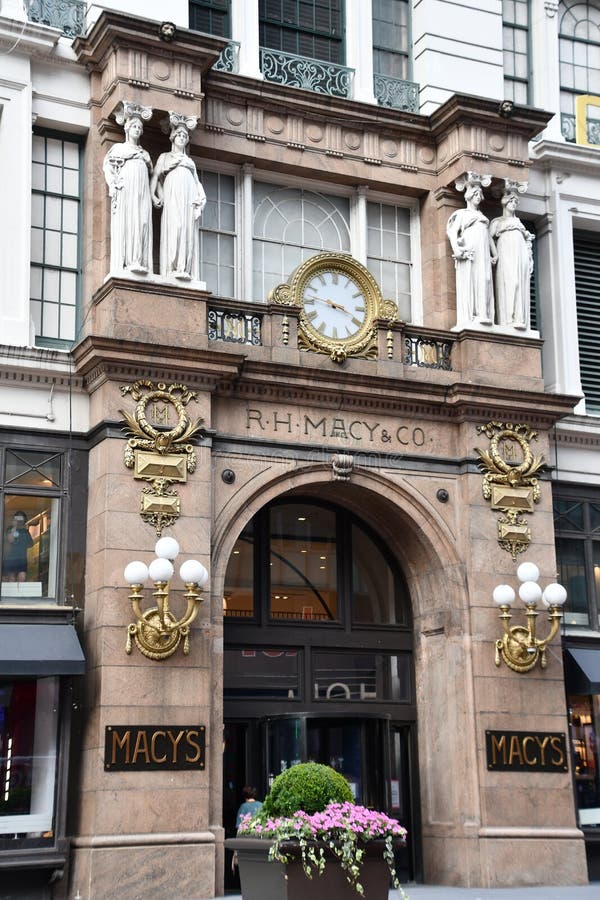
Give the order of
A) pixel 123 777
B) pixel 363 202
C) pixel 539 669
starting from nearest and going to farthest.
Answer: pixel 123 777
pixel 539 669
pixel 363 202

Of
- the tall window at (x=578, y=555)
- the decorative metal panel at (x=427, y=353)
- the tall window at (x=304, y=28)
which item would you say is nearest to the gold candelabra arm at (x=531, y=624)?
the tall window at (x=578, y=555)

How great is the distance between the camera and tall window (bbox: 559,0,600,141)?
26.1 metres

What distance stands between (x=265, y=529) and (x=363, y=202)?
19.6ft

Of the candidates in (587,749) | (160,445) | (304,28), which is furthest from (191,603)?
(304,28)

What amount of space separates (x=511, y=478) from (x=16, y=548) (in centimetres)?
809

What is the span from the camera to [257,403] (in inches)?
810

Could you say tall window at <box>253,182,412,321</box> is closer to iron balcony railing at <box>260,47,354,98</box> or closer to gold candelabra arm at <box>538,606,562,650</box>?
iron balcony railing at <box>260,47,354,98</box>

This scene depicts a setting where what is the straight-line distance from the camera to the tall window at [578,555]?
23078 millimetres

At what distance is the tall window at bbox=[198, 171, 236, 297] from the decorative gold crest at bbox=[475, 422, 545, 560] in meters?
4.92

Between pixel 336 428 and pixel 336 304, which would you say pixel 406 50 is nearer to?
pixel 336 304

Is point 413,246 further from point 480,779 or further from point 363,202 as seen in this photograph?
point 480,779

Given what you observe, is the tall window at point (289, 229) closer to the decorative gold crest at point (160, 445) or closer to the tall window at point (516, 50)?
the decorative gold crest at point (160, 445)

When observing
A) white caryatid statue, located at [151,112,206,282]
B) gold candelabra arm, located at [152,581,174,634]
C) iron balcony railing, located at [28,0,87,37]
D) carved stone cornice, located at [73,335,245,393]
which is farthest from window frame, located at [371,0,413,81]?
gold candelabra arm, located at [152,581,174,634]

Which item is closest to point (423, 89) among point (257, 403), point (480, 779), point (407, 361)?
point (407, 361)
